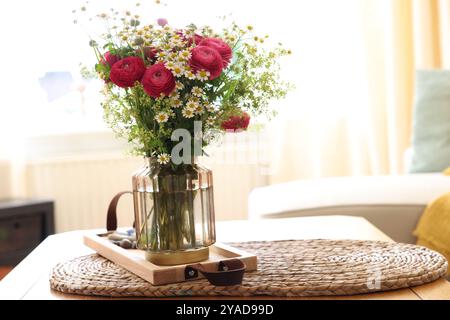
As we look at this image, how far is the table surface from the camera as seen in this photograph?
1.27 m

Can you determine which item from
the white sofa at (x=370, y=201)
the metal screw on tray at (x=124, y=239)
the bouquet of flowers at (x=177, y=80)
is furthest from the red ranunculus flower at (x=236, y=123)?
the white sofa at (x=370, y=201)

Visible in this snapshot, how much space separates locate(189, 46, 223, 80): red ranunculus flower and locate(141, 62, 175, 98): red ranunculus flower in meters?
0.05

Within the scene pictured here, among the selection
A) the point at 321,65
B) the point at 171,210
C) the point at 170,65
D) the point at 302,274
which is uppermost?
the point at 321,65

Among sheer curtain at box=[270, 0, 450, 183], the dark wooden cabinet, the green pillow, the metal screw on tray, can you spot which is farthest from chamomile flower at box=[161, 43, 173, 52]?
sheer curtain at box=[270, 0, 450, 183]

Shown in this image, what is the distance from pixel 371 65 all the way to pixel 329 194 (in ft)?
4.25

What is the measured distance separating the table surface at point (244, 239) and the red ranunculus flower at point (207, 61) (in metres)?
0.38

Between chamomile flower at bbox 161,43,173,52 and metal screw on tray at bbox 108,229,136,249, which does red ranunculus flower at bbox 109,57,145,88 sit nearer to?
chamomile flower at bbox 161,43,173,52

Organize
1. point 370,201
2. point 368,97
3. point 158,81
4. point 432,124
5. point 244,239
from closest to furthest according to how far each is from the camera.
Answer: point 158,81 < point 244,239 < point 370,201 < point 432,124 < point 368,97

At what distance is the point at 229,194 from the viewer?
383cm

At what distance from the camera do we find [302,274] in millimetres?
1336

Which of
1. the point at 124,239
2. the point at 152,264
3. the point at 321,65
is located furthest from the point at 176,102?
the point at 321,65

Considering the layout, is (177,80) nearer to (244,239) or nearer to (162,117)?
(162,117)

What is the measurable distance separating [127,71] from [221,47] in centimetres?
17
